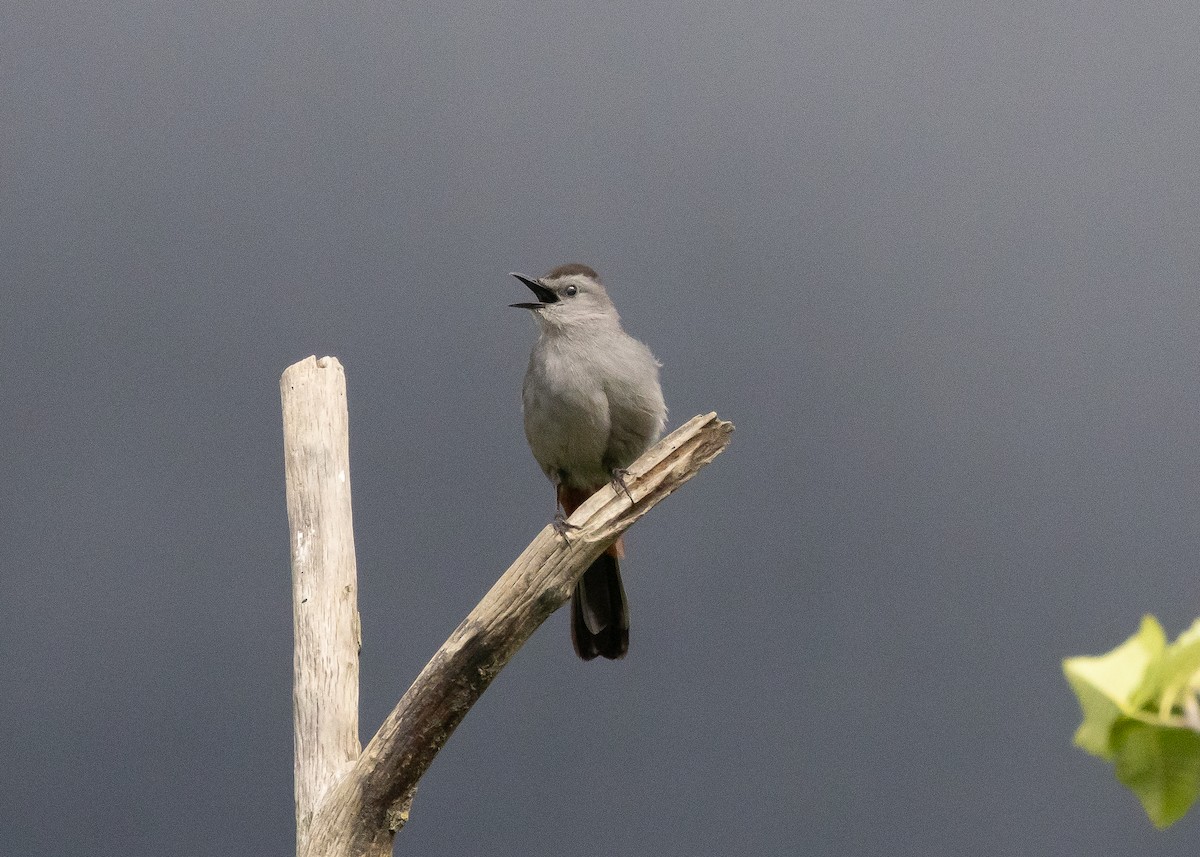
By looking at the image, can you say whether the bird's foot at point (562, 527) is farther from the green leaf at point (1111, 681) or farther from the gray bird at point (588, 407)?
the green leaf at point (1111, 681)

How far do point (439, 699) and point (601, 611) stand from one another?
0.90 metres

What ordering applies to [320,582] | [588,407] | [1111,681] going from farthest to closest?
[588,407] < [320,582] < [1111,681]

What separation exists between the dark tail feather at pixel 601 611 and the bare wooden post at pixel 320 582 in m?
0.72

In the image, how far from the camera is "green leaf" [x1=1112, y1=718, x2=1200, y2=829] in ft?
2.36

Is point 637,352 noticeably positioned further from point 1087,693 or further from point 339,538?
point 1087,693

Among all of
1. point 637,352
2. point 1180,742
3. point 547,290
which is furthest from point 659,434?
point 1180,742

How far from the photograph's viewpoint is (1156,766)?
719 millimetres

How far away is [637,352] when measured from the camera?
3.62 meters

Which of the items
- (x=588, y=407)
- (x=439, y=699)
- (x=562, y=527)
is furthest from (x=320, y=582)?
(x=588, y=407)

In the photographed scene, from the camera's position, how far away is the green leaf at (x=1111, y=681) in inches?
27.4

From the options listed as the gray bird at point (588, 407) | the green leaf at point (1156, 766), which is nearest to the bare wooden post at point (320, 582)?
the gray bird at point (588, 407)

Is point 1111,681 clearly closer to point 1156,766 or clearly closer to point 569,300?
point 1156,766

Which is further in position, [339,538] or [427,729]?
[339,538]

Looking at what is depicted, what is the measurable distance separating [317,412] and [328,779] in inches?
44.5
